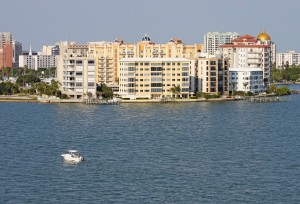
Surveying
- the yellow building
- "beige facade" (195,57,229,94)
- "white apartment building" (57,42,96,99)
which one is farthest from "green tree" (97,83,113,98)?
"beige facade" (195,57,229,94)

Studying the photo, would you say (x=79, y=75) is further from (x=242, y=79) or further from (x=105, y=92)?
(x=242, y=79)

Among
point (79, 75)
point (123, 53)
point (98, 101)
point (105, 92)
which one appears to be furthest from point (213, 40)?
point (98, 101)

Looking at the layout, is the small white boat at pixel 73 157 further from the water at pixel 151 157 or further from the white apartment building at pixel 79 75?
the white apartment building at pixel 79 75

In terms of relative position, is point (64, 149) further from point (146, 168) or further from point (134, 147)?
point (146, 168)

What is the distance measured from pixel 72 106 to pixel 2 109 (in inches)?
204

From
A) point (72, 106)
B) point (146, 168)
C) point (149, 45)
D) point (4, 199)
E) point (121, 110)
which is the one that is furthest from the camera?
point (149, 45)

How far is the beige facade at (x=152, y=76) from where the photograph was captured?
6266 centimetres

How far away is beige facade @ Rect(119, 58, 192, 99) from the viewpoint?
62656mm

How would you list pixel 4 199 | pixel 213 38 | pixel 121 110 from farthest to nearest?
pixel 213 38 → pixel 121 110 → pixel 4 199

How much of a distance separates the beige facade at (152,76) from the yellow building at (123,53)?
29.8 feet

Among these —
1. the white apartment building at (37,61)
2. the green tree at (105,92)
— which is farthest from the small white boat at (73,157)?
the white apartment building at (37,61)

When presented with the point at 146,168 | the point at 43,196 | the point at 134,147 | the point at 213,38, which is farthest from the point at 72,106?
the point at 213,38

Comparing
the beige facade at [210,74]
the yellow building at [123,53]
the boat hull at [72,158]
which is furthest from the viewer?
the yellow building at [123,53]

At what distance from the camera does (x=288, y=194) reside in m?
23.1
